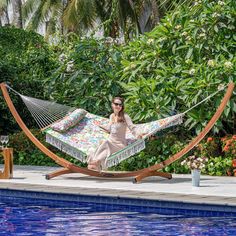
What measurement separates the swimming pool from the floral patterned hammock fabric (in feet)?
4.89

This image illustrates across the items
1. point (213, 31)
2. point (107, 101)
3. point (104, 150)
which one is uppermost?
point (213, 31)

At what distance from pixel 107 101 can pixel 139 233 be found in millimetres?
6657

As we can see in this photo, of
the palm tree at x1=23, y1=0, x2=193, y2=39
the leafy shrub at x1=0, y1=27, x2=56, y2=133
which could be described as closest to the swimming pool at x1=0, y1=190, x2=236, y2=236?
the leafy shrub at x1=0, y1=27, x2=56, y2=133

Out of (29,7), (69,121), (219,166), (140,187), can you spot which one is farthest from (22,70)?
(29,7)

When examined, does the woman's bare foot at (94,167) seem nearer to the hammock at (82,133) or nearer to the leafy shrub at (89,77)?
the hammock at (82,133)

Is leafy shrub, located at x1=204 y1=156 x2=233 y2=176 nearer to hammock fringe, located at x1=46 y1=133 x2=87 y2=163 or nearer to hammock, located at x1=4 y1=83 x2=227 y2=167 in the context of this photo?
hammock, located at x1=4 y1=83 x2=227 y2=167

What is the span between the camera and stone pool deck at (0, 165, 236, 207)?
9477mm

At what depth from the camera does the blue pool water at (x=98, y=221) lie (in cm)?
823

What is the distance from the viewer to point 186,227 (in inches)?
334

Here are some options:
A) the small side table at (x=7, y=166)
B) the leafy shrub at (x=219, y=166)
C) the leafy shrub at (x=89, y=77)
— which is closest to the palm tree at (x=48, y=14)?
the leafy shrub at (x=89, y=77)

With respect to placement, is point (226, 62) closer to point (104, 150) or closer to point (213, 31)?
point (213, 31)

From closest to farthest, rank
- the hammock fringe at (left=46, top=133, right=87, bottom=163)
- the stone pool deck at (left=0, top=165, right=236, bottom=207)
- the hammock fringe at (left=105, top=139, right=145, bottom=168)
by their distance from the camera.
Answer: the stone pool deck at (left=0, top=165, right=236, bottom=207)
the hammock fringe at (left=105, top=139, right=145, bottom=168)
the hammock fringe at (left=46, top=133, right=87, bottom=163)

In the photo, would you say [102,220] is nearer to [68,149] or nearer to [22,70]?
[68,149]

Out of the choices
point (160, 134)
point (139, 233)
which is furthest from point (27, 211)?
point (160, 134)
